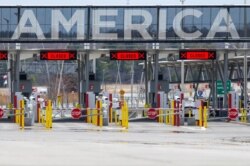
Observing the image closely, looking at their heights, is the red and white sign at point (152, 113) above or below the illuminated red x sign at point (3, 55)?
below

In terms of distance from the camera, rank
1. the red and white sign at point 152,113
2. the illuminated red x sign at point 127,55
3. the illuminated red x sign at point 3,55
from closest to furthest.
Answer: the red and white sign at point 152,113 < the illuminated red x sign at point 3,55 < the illuminated red x sign at point 127,55

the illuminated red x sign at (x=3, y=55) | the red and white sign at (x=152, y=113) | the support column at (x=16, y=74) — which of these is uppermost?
the illuminated red x sign at (x=3, y=55)

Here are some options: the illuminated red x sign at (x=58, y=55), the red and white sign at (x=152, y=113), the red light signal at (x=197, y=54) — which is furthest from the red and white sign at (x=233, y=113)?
the illuminated red x sign at (x=58, y=55)

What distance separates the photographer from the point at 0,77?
301 ft

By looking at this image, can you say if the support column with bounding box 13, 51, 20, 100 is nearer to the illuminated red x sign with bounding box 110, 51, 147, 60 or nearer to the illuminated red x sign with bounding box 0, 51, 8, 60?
the illuminated red x sign with bounding box 0, 51, 8, 60

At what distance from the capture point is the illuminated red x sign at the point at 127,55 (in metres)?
45.2

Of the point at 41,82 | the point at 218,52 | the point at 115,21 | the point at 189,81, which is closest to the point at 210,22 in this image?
the point at 218,52

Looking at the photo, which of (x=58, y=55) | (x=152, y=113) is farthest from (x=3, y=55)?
(x=152, y=113)

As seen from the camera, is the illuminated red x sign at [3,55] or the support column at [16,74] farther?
the support column at [16,74]

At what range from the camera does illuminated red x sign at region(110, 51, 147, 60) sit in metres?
45.2

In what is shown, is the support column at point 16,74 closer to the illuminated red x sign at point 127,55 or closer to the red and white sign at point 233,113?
the illuminated red x sign at point 127,55

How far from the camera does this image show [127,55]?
45312 millimetres

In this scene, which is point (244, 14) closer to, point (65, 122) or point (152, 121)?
point (152, 121)

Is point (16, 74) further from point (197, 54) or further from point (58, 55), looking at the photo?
point (197, 54)
